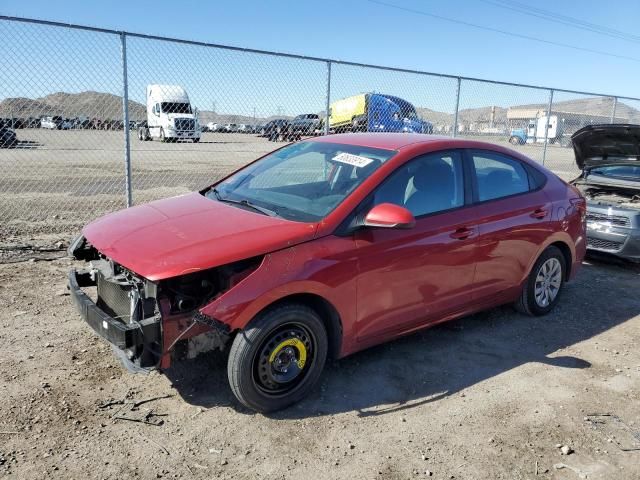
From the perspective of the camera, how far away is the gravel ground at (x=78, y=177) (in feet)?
24.3

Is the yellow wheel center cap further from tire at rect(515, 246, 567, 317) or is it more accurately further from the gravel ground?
the gravel ground

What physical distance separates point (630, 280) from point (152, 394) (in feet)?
18.8

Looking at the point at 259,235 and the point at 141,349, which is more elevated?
the point at 259,235

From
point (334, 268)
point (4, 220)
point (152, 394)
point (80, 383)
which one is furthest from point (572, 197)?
point (4, 220)

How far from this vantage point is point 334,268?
3.21 m

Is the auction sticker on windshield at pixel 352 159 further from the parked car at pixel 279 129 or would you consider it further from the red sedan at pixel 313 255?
the parked car at pixel 279 129

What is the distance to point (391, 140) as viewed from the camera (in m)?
4.07

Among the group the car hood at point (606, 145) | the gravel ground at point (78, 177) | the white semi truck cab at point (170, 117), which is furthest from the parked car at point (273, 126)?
the car hood at point (606, 145)

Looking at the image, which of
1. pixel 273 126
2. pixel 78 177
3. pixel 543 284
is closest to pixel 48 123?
pixel 273 126

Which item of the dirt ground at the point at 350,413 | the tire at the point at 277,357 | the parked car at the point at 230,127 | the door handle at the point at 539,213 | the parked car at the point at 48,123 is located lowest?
the dirt ground at the point at 350,413

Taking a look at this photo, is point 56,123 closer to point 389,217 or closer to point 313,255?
point 313,255

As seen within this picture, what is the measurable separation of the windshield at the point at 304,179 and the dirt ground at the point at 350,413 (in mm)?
1190

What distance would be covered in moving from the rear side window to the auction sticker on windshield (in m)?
1.02

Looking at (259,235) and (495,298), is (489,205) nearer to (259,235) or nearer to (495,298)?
(495,298)
